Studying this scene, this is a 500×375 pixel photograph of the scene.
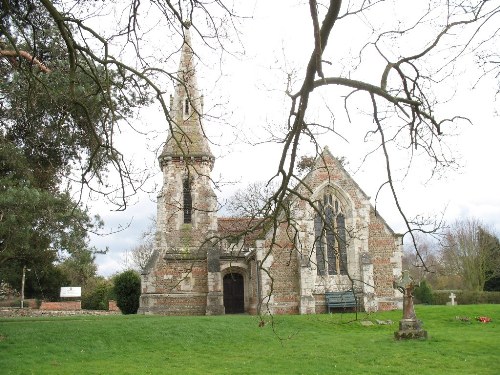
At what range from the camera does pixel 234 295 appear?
27766 mm

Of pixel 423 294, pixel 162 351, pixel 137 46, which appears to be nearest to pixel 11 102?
Answer: pixel 137 46

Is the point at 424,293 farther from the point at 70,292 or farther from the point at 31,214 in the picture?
the point at 31,214

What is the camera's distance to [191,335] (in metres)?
16.7

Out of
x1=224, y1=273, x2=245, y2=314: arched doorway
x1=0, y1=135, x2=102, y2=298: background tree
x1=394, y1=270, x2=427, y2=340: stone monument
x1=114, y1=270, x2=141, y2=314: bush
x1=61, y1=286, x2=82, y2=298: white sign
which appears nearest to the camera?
x1=0, y1=135, x2=102, y2=298: background tree

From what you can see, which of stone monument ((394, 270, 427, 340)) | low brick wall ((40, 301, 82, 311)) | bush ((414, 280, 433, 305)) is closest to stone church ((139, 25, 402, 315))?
stone monument ((394, 270, 427, 340))

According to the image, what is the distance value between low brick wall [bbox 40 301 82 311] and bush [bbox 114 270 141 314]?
11.0 meters

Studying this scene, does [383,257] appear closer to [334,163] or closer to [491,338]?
[334,163]

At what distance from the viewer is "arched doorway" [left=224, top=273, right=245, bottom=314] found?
1087 inches

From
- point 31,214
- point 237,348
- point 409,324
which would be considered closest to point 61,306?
point 237,348

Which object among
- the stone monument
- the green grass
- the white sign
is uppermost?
the white sign

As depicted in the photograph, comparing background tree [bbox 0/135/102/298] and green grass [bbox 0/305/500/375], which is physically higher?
background tree [bbox 0/135/102/298]

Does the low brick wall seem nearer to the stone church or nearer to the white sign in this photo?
the white sign

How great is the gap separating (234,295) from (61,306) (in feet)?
58.1

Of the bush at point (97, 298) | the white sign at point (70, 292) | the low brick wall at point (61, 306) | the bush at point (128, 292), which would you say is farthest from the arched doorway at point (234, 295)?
the white sign at point (70, 292)
